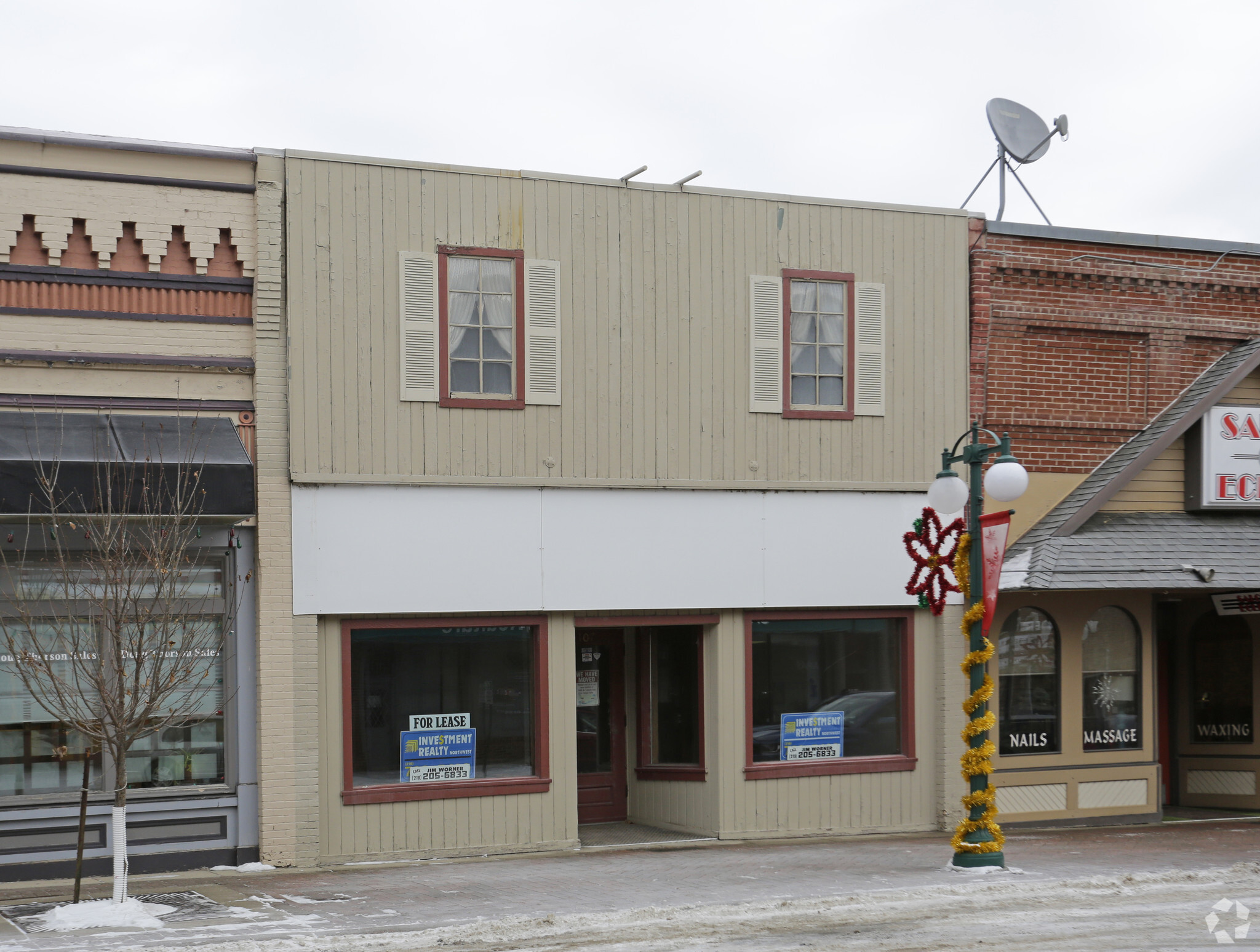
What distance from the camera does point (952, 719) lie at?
51.7ft

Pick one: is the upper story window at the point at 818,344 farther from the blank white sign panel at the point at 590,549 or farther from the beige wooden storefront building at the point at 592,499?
the blank white sign panel at the point at 590,549

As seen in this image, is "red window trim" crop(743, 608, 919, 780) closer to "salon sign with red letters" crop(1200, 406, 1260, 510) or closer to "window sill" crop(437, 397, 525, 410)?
"window sill" crop(437, 397, 525, 410)

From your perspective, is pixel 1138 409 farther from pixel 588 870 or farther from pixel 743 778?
pixel 588 870

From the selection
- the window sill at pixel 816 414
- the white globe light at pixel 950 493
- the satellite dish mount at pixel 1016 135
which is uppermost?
the satellite dish mount at pixel 1016 135

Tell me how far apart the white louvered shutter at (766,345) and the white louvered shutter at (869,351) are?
0.86 metres

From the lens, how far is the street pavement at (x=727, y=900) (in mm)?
10094

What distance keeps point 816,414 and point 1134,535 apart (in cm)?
380

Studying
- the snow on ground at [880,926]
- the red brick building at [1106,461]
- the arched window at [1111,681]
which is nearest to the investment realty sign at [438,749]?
the snow on ground at [880,926]

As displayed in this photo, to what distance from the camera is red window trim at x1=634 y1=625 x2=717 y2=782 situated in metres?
15.2

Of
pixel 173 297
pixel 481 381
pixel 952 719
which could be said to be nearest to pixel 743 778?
pixel 952 719

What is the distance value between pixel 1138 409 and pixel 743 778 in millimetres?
6366

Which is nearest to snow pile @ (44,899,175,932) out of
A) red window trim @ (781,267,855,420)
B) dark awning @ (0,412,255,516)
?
dark awning @ (0,412,255,516)

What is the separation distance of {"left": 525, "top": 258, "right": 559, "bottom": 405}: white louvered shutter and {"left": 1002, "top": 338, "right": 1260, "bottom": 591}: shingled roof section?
524cm

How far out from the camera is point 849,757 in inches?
614
